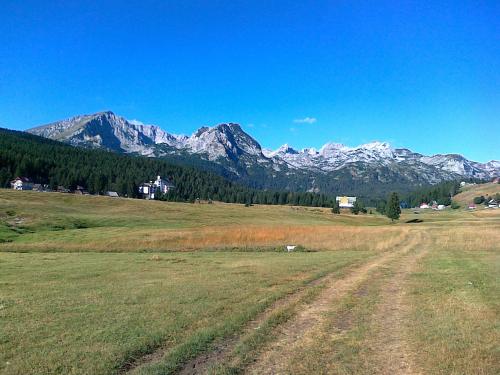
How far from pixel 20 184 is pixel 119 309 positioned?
185466mm

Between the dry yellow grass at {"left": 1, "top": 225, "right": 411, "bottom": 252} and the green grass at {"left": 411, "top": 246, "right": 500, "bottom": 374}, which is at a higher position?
the green grass at {"left": 411, "top": 246, "right": 500, "bottom": 374}

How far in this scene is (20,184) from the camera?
17912cm

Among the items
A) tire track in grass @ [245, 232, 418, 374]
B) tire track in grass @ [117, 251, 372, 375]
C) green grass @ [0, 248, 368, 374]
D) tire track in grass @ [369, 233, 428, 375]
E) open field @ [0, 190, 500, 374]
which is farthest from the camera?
green grass @ [0, 248, 368, 374]

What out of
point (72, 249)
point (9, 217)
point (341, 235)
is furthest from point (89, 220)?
point (341, 235)

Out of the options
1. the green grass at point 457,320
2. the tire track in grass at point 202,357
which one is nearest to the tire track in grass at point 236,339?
the tire track in grass at point 202,357

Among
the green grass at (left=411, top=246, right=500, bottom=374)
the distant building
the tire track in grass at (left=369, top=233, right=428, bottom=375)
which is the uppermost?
the distant building

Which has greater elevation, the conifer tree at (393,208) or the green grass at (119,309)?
the conifer tree at (393,208)

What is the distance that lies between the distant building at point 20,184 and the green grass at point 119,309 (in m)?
167

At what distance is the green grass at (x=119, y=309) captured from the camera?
38.5ft

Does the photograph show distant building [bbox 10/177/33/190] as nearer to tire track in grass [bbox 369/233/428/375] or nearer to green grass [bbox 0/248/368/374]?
green grass [bbox 0/248/368/374]

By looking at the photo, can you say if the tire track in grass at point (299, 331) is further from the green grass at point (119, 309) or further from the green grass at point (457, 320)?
the green grass at point (457, 320)

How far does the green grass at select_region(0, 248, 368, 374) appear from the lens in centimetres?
1173

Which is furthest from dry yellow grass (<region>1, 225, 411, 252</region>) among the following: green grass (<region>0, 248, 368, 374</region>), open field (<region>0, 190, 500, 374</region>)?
green grass (<region>0, 248, 368, 374</region>)

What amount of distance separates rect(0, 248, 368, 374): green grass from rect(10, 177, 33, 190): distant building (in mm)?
166740
